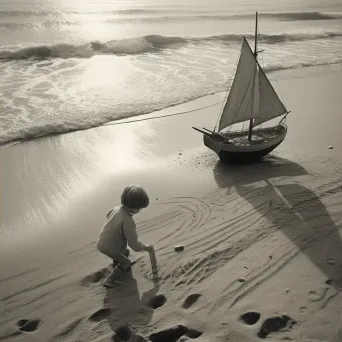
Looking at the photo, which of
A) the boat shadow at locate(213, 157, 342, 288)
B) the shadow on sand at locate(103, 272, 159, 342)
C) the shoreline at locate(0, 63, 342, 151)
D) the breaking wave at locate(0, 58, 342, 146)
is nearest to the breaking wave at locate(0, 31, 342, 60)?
the shoreline at locate(0, 63, 342, 151)

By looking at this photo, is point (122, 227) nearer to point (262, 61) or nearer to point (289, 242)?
point (289, 242)

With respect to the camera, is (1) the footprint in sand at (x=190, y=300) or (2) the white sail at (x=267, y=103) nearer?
(1) the footprint in sand at (x=190, y=300)

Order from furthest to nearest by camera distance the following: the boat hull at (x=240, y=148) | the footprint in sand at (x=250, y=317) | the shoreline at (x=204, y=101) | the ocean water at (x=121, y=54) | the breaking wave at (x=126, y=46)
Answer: the breaking wave at (x=126, y=46) < the ocean water at (x=121, y=54) < the shoreline at (x=204, y=101) < the boat hull at (x=240, y=148) < the footprint in sand at (x=250, y=317)

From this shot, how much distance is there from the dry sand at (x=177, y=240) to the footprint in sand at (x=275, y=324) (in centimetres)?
1

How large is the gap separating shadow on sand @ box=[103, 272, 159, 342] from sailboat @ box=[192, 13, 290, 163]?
386cm

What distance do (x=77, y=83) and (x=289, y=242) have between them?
10.7 meters

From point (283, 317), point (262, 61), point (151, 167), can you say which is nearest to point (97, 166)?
point (151, 167)

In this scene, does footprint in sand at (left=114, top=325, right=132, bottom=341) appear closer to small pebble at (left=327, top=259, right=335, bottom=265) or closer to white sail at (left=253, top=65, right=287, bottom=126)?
small pebble at (left=327, top=259, right=335, bottom=265)

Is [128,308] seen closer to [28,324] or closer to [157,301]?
[157,301]

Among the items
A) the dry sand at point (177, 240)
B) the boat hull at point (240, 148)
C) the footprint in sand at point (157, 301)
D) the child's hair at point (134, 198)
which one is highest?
the child's hair at point (134, 198)

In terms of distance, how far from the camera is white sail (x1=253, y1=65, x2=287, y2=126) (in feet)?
26.5

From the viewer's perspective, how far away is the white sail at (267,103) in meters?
8.09

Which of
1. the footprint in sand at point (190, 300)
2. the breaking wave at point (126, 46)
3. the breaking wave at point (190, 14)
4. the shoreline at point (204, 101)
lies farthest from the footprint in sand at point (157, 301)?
the breaking wave at point (190, 14)

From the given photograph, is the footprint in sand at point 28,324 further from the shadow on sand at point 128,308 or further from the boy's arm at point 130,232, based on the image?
the boy's arm at point 130,232
